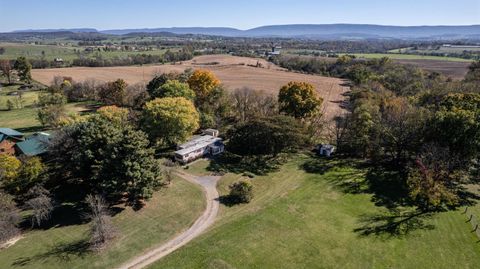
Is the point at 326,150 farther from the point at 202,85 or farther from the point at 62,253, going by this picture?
the point at 62,253

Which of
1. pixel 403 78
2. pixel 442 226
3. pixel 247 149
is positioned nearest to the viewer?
pixel 442 226

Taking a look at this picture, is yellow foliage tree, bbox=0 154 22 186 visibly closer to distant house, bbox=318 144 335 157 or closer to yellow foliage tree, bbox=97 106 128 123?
yellow foliage tree, bbox=97 106 128 123

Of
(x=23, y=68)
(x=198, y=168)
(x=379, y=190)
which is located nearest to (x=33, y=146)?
(x=198, y=168)

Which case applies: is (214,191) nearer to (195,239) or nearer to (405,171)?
(195,239)

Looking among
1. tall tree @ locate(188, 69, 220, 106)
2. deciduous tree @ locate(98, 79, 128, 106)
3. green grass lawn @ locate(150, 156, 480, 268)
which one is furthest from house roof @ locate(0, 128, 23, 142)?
green grass lawn @ locate(150, 156, 480, 268)

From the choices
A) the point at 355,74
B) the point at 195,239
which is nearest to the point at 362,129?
the point at 195,239

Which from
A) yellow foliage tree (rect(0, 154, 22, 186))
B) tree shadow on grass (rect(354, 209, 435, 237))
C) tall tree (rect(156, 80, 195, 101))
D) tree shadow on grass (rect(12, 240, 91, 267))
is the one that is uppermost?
tall tree (rect(156, 80, 195, 101))
